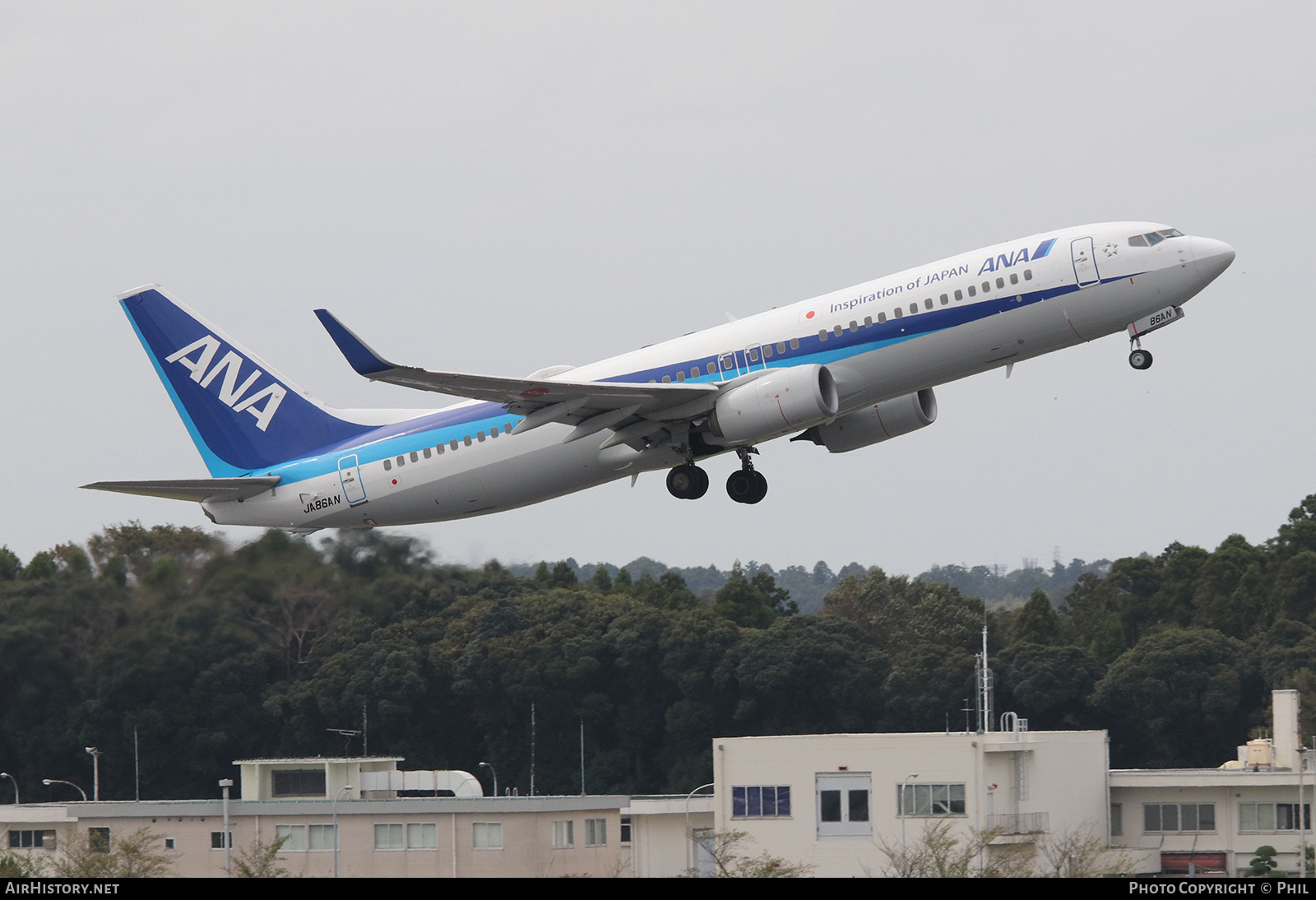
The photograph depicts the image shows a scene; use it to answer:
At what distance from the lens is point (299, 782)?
6138 cm

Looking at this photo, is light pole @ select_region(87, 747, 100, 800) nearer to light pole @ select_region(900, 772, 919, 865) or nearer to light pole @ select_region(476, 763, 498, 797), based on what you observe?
light pole @ select_region(476, 763, 498, 797)

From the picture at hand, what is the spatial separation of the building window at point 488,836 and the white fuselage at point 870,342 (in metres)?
15.2

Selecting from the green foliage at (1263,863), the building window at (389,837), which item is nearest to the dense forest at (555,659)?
the building window at (389,837)

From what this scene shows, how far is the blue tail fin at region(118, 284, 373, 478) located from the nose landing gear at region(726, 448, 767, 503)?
9.61 meters

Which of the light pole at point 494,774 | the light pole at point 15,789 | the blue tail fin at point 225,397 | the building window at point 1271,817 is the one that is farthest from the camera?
the light pole at point 494,774

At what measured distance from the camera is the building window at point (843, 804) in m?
47.2

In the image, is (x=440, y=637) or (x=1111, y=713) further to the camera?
(x=1111, y=713)

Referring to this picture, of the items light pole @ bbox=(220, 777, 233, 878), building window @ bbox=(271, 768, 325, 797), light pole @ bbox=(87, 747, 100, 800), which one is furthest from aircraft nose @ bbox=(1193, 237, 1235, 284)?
light pole @ bbox=(87, 747, 100, 800)

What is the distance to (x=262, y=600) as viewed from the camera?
49312 mm

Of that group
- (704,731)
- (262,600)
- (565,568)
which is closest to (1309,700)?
(704,731)

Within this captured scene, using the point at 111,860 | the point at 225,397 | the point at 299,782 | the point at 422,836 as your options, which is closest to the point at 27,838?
the point at 299,782

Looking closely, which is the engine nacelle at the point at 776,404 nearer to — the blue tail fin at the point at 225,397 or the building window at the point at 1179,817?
the blue tail fin at the point at 225,397

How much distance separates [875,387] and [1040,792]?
18.1 m
